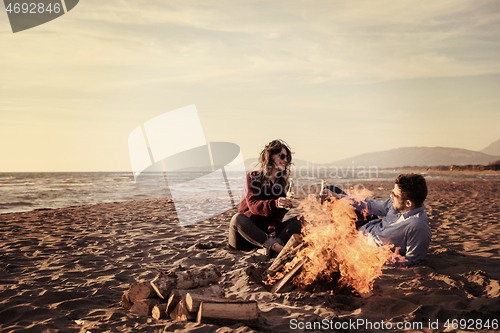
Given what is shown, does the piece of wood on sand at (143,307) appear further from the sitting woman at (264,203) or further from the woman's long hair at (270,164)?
the woman's long hair at (270,164)

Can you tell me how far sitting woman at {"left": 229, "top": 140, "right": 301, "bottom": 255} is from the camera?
4598 mm

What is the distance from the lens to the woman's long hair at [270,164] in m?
4.76

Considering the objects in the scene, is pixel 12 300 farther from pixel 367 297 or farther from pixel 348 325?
pixel 367 297

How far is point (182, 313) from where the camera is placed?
2.80 meters

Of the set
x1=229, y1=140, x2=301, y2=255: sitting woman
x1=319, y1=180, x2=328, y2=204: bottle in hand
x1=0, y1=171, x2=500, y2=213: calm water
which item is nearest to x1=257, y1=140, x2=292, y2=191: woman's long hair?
x1=229, y1=140, x2=301, y2=255: sitting woman

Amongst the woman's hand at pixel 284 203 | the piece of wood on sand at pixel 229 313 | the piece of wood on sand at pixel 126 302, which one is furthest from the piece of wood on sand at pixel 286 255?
the piece of wood on sand at pixel 126 302

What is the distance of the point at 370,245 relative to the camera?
3752 mm

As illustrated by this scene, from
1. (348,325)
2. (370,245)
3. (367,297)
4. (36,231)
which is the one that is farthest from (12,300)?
(36,231)

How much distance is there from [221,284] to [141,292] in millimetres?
1063

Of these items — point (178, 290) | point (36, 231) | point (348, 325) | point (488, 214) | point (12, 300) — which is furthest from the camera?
point (488, 214)

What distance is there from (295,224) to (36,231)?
6.72 m

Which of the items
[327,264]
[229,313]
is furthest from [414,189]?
[229,313]

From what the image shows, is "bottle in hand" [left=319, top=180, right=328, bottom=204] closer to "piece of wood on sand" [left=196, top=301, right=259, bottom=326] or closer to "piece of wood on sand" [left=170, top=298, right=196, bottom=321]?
"piece of wood on sand" [left=196, top=301, right=259, bottom=326]

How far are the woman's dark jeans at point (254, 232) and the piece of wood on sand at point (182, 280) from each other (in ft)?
3.51
